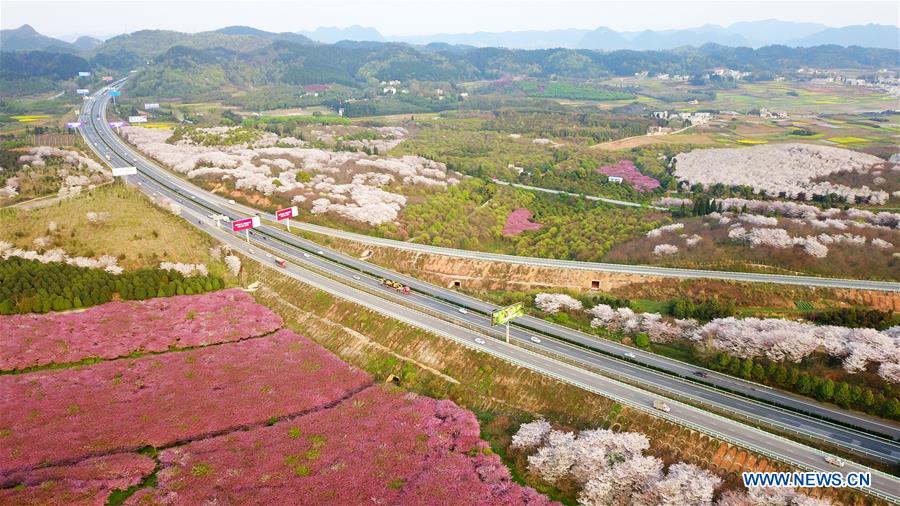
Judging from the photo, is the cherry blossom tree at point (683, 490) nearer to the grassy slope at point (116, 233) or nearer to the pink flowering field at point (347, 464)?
the pink flowering field at point (347, 464)

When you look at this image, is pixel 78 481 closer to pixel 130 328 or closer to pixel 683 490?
pixel 130 328

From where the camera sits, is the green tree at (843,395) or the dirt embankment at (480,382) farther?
the green tree at (843,395)

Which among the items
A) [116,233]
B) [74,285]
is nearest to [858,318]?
[74,285]

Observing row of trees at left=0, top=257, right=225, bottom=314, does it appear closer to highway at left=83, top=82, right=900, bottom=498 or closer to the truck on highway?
highway at left=83, top=82, right=900, bottom=498

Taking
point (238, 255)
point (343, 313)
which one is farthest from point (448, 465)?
point (238, 255)

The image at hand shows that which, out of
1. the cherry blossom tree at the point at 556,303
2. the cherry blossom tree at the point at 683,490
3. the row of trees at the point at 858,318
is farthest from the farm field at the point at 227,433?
the row of trees at the point at 858,318
